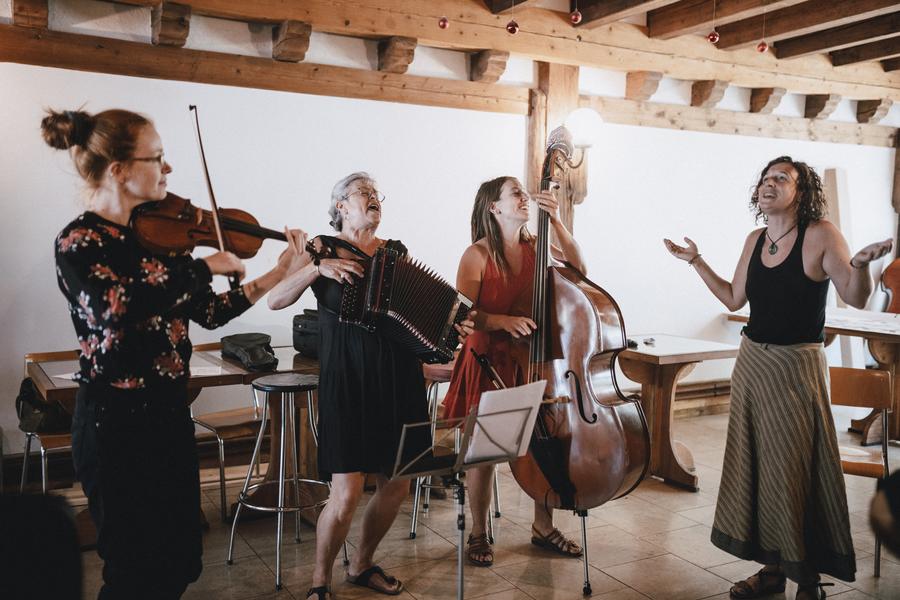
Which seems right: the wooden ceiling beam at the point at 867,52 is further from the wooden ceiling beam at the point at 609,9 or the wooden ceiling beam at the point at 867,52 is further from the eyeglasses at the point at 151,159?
the eyeglasses at the point at 151,159

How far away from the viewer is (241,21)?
459 cm

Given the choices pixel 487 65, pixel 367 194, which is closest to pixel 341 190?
pixel 367 194

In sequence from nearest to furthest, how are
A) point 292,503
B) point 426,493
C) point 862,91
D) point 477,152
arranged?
point 292,503, point 426,493, point 477,152, point 862,91

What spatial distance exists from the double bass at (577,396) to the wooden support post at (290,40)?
2.15 meters

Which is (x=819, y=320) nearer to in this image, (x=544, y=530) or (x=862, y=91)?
(x=544, y=530)

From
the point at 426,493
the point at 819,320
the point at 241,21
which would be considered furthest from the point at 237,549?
the point at 241,21

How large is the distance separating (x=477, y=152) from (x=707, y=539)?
2.93 metres

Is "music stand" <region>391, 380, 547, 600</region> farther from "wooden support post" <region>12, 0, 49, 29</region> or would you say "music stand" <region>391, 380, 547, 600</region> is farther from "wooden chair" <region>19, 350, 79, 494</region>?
"wooden support post" <region>12, 0, 49, 29</region>

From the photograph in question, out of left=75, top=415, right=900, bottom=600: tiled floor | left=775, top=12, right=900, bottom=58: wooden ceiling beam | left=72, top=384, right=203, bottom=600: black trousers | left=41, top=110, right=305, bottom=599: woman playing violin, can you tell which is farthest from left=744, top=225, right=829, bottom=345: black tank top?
left=775, top=12, right=900, bottom=58: wooden ceiling beam

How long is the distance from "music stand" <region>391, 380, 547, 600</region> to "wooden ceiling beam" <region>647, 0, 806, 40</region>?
3.52 meters

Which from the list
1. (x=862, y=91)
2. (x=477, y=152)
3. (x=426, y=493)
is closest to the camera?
(x=426, y=493)

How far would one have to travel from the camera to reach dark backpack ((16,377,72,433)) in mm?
3656

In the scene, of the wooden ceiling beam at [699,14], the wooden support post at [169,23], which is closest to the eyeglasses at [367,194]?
the wooden support post at [169,23]

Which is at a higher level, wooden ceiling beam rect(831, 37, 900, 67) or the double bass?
wooden ceiling beam rect(831, 37, 900, 67)
